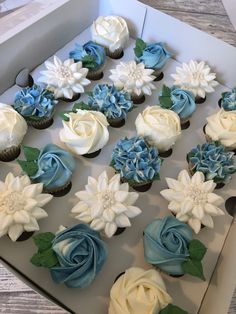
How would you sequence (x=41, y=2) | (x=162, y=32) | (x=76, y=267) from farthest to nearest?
(x=162, y=32) → (x=41, y=2) → (x=76, y=267)

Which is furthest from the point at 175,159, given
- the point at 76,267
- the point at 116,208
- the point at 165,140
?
the point at 76,267

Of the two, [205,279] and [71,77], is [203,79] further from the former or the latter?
[205,279]

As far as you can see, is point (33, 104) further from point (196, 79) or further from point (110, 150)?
point (196, 79)

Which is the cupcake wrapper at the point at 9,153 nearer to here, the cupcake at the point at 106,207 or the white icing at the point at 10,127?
the white icing at the point at 10,127

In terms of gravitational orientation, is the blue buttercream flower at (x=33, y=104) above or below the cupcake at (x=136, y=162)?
above

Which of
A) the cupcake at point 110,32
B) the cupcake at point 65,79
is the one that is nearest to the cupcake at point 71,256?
the cupcake at point 65,79

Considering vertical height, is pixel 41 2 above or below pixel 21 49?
above

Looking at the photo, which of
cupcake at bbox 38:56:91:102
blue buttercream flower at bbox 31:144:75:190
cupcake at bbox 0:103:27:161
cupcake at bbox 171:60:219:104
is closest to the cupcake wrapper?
cupcake at bbox 0:103:27:161
